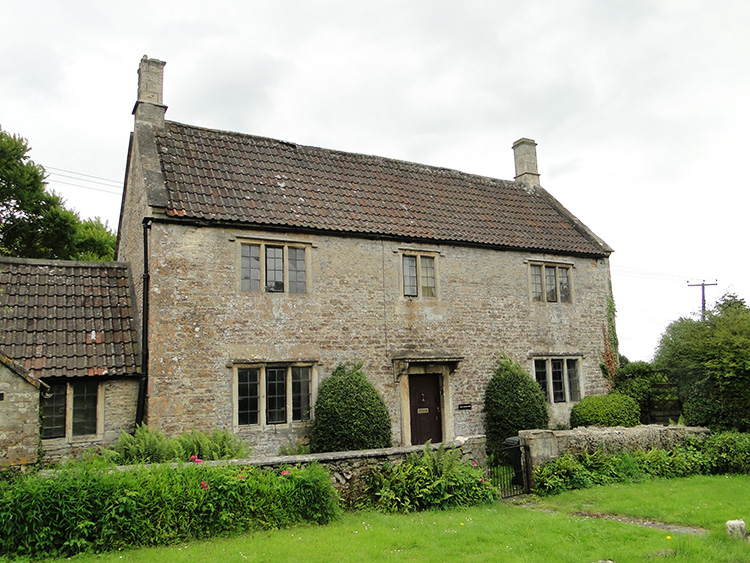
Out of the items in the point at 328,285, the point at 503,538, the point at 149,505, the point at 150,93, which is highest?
the point at 150,93

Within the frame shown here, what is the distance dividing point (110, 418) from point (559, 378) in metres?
13.3

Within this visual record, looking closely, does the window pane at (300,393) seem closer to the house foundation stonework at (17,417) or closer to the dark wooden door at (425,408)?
the dark wooden door at (425,408)

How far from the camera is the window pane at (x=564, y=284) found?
65.1ft

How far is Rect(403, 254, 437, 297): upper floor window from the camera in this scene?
55.7 ft

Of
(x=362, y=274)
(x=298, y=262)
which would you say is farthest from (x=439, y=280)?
(x=298, y=262)

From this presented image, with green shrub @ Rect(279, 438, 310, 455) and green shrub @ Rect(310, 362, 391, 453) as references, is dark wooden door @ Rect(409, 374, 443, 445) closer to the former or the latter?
green shrub @ Rect(310, 362, 391, 453)

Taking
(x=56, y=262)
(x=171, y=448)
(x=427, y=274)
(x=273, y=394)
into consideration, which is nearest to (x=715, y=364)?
(x=427, y=274)

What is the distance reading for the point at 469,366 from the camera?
56.6 ft

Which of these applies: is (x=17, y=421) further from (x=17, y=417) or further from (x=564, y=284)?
(x=564, y=284)

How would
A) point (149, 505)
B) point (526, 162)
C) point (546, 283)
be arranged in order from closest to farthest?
point (149, 505), point (546, 283), point (526, 162)

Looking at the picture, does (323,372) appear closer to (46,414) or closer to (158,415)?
(158,415)

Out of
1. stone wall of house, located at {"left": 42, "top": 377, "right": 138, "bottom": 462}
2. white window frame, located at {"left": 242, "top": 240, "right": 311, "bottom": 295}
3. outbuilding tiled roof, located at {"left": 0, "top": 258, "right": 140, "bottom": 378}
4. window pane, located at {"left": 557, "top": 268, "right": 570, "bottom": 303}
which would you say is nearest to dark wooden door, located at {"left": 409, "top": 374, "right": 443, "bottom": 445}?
white window frame, located at {"left": 242, "top": 240, "right": 311, "bottom": 295}

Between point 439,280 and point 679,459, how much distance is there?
24.7 ft

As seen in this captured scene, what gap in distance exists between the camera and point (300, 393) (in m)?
14.9
